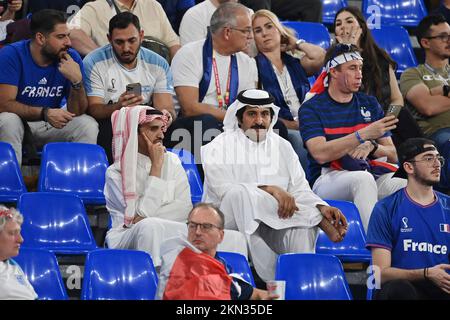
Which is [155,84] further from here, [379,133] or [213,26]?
[379,133]

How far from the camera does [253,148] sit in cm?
616

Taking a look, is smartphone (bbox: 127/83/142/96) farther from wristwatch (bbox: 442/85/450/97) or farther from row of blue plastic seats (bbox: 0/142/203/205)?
wristwatch (bbox: 442/85/450/97)

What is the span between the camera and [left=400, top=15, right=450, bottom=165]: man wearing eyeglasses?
7.37m

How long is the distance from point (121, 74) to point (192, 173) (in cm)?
79

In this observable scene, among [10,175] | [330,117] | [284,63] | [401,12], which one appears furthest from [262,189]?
[401,12]

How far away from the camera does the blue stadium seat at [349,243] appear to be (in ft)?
19.8

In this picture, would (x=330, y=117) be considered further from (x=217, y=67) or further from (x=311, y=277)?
(x=311, y=277)

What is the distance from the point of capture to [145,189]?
5785 millimetres

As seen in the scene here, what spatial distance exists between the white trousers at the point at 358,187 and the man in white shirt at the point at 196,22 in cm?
153

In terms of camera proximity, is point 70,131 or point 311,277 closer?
point 311,277

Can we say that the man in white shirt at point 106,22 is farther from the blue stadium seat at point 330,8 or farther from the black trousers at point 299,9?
the blue stadium seat at point 330,8

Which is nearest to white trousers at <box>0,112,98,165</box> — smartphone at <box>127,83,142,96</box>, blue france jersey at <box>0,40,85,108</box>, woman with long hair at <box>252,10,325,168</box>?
blue france jersey at <box>0,40,85,108</box>

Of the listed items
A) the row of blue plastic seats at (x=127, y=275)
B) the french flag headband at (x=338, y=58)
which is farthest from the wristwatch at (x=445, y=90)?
the row of blue plastic seats at (x=127, y=275)

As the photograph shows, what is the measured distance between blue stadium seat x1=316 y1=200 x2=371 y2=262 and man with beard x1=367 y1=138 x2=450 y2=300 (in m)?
0.41
